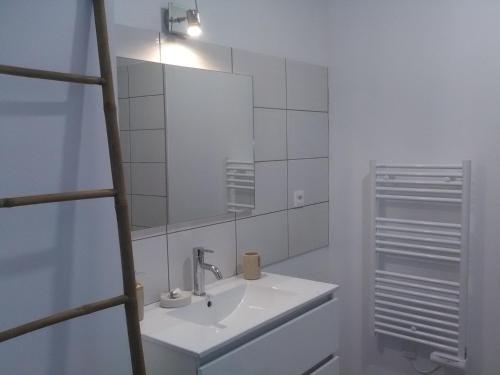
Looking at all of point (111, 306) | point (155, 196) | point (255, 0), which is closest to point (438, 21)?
point (255, 0)

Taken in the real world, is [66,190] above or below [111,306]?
above

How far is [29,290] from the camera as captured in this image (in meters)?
1.04

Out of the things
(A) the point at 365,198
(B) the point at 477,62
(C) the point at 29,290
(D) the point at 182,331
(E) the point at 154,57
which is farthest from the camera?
(A) the point at 365,198

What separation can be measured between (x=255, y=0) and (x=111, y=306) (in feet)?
5.06

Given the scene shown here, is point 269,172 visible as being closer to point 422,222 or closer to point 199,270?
point 199,270

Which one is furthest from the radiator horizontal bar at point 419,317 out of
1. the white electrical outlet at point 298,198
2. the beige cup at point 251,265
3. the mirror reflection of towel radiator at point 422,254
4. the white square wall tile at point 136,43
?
the white square wall tile at point 136,43

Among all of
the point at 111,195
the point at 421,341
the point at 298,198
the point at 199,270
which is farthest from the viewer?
the point at 298,198

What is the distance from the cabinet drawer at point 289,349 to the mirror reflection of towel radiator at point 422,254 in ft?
1.98

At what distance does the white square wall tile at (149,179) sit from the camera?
170 cm

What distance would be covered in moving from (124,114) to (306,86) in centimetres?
112

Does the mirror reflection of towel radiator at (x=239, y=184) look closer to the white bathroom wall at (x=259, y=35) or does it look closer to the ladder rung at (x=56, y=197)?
the white bathroom wall at (x=259, y=35)

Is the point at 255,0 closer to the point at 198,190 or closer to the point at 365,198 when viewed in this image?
the point at 198,190

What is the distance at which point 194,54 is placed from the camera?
1.88m

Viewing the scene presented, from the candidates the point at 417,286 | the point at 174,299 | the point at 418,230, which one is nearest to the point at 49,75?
the point at 174,299
